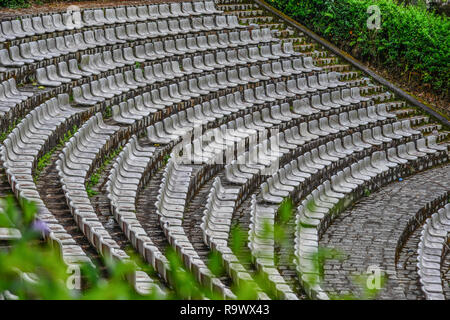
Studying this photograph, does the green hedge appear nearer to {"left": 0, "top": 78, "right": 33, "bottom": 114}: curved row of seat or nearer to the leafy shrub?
the leafy shrub

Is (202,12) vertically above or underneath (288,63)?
above

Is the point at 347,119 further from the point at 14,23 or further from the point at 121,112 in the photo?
the point at 14,23

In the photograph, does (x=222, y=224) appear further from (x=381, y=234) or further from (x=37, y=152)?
(x=381, y=234)

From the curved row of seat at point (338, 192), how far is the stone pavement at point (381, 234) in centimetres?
20

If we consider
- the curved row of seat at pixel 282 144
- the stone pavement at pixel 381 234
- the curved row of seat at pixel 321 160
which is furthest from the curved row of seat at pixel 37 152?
the stone pavement at pixel 381 234

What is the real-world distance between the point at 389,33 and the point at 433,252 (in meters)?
9.56

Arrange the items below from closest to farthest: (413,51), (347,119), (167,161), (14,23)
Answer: (167,161) < (14,23) < (347,119) < (413,51)

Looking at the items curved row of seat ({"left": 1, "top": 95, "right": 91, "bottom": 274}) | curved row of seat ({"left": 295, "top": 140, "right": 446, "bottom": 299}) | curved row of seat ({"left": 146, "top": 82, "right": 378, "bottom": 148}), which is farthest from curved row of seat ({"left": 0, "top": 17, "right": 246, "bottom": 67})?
curved row of seat ({"left": 295, "top": 140, "right": 446, "bottom": 299})

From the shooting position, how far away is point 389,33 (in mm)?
19469

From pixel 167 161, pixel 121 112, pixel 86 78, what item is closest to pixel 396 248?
pixel 167 161

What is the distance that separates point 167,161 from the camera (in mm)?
12344

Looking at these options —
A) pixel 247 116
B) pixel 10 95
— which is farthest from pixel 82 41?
pixel 247 116

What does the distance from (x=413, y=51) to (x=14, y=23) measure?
993 centimetres
